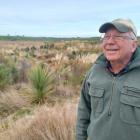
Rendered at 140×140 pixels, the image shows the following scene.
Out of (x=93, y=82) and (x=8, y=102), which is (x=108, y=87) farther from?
(x=8, y=102)

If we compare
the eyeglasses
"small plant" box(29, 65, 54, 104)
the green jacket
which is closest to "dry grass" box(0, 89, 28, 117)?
"small plant" box(29, 65, 54, 104)

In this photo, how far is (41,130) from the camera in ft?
20.6

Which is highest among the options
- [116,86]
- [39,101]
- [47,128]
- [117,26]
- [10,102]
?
[117,26]

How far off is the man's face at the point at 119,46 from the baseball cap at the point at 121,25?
0.13ft

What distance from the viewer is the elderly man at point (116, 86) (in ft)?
12.0

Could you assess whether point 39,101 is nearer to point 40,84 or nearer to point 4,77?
point 40,84

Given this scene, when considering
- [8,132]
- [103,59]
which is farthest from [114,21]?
[8,132]

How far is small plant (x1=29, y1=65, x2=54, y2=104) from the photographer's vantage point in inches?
469

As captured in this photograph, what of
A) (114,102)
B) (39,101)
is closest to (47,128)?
(114,102)

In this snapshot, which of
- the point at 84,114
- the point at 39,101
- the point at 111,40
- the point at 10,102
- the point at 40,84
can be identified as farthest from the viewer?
the point at 40,84

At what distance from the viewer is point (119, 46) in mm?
3809

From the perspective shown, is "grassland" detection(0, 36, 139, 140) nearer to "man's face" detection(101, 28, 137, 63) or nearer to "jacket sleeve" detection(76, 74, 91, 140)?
"jacket sleeve" detection(76, 74, 91, 140)

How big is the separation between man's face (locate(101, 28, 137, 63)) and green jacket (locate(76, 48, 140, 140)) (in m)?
0.07

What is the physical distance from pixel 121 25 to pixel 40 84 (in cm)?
853
